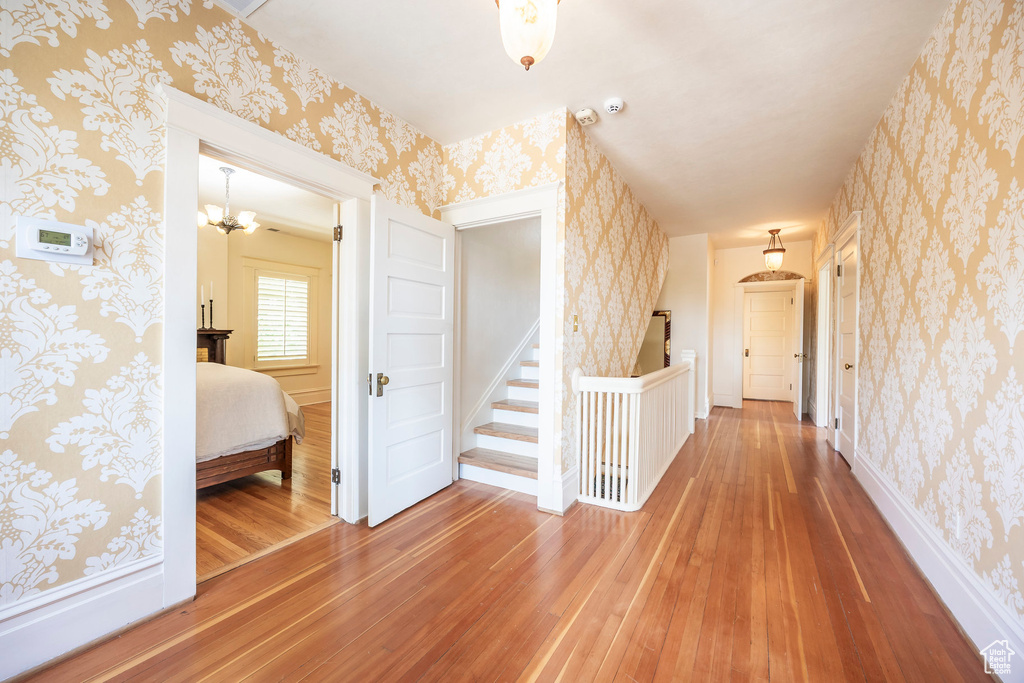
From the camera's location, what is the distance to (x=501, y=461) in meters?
3.02

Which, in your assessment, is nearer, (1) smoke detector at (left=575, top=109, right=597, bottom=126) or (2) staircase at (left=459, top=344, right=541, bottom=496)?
(1) smoke detector at (left=575, top=109, right=597, bottom=126)

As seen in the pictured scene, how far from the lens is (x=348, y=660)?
138cm

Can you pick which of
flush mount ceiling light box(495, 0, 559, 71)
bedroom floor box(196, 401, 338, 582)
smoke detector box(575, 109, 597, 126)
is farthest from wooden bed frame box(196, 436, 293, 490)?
smoke detector box(575, 109, 597, 126)

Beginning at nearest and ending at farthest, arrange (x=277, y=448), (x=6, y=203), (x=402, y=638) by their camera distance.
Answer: (x=6, y=203) → (x=402, y=638) → (x=277, y=448)

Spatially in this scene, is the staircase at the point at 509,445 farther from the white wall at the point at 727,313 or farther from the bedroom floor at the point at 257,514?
the white wall at the point at 727,313

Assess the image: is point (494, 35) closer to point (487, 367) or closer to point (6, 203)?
point (6, 203)

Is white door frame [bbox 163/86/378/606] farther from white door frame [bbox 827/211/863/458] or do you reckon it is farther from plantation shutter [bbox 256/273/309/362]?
plantation shutter [bbox 256/273/309/362]

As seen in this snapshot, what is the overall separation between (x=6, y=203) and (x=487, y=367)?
2714 millimetres

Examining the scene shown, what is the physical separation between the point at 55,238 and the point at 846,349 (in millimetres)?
5265

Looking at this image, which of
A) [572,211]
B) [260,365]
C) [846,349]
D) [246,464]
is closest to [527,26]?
[572,211]

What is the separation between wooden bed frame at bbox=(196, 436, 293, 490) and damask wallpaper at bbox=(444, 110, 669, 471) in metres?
2.12

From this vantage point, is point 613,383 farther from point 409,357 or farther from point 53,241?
point 53,241

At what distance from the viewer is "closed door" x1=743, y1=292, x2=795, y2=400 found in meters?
6.59

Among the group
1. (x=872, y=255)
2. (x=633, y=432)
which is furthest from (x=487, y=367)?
(x=872, y=255)
